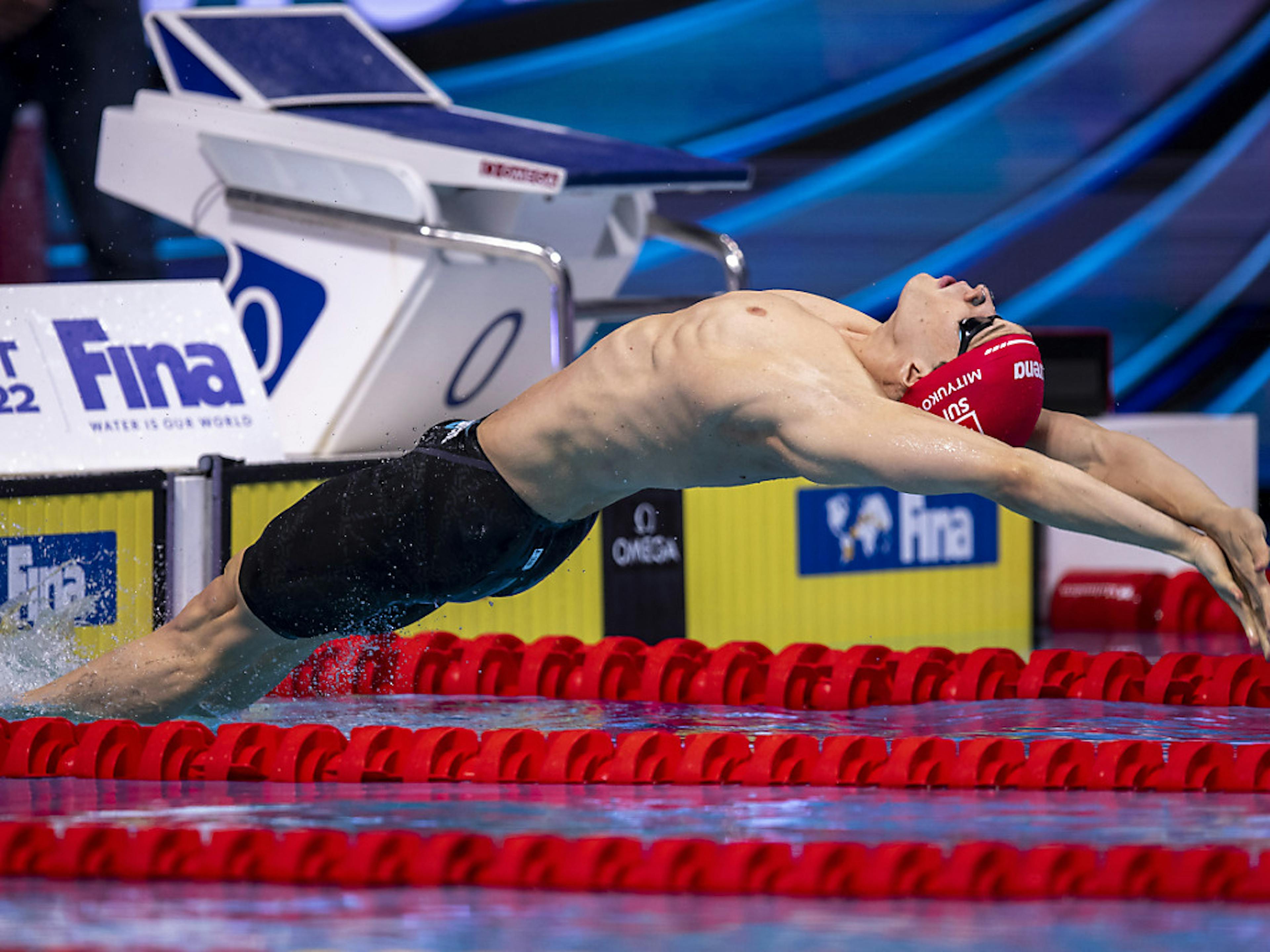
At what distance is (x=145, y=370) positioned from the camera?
20.1 feet

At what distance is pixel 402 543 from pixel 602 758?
0.66m

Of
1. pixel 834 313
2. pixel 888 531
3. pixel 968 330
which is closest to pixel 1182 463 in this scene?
pixel 888 531

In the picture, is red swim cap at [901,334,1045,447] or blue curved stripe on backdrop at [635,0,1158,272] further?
blue curved stripe on backdrop at [635,0,1158,272]

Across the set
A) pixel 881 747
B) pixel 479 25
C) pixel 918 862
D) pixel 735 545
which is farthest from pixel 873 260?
pixel 918 862

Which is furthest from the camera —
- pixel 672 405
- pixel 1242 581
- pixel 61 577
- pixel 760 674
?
pixel 61 577

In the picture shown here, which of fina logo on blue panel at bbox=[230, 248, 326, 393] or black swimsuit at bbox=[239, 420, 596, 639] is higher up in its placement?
fina logo on blue panel at bbox=[230, 248, 326, 393]

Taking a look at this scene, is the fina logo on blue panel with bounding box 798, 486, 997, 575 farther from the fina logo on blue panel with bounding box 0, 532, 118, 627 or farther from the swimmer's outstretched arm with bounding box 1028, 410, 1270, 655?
the swimmer's outstretched arm with bounding box 1028, 410, 1270, 655

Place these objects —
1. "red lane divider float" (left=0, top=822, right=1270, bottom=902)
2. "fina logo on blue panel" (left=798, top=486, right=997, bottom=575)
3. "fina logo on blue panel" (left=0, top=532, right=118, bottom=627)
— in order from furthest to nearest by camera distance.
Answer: "fina logo on blue panel" (left=798, top=486, right=997, bottom=575) → "fina logo on blue panel" (left=0, top=532, right=118, bottom=627) → "red lane divider float" (left=0, top=822, right=1270, bottom=902)

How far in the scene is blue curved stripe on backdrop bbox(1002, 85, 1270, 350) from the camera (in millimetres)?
11484

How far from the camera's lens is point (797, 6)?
1145 cm

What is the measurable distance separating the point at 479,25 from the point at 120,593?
19.0 ft

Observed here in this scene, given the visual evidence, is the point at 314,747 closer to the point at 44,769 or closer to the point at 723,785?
the point at 44,769

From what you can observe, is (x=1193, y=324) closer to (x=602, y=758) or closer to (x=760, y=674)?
(x=760, y=674)

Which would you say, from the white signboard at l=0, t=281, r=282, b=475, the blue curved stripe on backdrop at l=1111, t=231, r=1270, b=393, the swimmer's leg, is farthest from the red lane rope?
the blue curved stripe on backdrop at l=1111, t=231, r=1270, b=393
